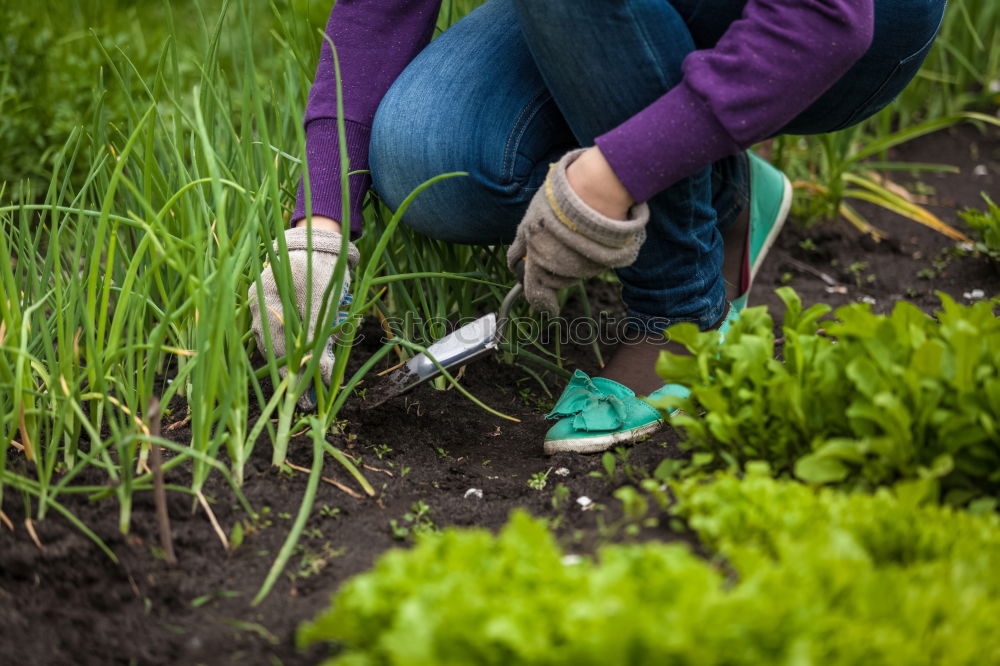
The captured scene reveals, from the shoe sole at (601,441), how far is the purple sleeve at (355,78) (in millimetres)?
503

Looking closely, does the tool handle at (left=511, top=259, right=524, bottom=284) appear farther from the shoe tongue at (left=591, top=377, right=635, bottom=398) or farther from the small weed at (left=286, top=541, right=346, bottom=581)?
the small weed at (left=286, top=541, right=346, bottom=581)

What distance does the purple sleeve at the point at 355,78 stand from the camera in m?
1.55

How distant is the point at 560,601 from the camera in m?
0.74

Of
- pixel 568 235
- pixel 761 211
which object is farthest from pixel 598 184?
pixel 761 211

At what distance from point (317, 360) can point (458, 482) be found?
1.06ft

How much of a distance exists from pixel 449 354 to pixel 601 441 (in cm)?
28

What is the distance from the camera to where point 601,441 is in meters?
1.46

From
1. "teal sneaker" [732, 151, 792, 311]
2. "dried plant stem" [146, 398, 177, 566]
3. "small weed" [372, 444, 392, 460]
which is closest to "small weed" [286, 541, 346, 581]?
"dried plant stem" [146, 398, 177, 566]

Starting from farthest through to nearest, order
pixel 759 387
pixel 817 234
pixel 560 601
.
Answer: pixel 817 234, pixel 759 387, pixel 560 601

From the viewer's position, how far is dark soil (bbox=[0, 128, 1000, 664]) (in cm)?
101

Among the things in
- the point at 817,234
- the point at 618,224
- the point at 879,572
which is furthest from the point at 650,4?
the point at 817,234

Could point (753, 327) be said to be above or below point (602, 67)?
below

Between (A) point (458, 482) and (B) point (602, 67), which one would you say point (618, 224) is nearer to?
(B) point (602, 67)

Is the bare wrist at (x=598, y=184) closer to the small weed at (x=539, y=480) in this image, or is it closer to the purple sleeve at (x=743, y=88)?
the purple sleeve at (x=743, y=88)
